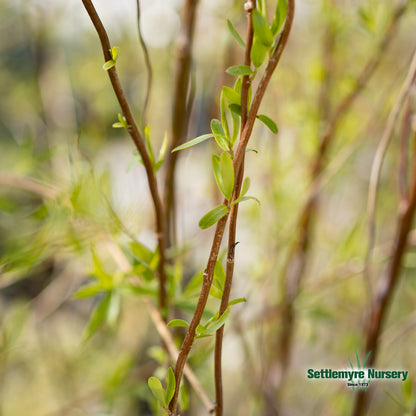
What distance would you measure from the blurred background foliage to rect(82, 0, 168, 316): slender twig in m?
0.02

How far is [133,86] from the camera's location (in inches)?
32.8

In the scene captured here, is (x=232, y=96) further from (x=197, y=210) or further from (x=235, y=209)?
(x=197, y=210)

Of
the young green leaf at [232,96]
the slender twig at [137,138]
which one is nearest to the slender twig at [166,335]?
the slender twig at [137,138]

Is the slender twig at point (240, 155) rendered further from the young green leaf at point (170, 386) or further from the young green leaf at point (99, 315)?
the young green leaf at point (99, 315)


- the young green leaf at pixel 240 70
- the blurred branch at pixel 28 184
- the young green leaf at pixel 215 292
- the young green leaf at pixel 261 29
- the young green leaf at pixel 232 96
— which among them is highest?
the young green leaf at pixel 261 29

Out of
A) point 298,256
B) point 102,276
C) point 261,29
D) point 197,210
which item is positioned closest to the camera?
point 261,29

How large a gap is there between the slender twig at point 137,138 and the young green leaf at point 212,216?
40mm

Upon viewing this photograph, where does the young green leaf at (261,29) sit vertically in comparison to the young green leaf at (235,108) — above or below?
above

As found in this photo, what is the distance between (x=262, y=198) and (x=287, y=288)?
0.13 metres

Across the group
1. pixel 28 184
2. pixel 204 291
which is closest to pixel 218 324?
pixel 204 291

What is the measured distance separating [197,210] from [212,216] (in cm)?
51

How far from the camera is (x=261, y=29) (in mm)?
118

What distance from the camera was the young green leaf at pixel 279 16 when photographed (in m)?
0.13
